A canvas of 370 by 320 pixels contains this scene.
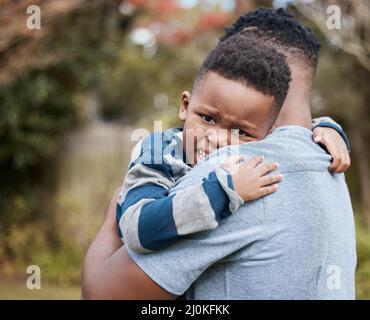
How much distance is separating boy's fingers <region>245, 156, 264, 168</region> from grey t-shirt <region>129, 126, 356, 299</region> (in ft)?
0.07

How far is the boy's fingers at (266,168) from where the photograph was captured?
1641 mm

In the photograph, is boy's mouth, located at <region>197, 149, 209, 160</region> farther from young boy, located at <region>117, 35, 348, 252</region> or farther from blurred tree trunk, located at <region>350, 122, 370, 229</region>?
blurred tree trunk, located at <region>350, 122, 370, 229</region>

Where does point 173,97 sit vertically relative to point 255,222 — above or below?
above

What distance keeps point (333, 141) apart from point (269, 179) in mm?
377

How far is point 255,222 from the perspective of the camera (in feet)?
5.31

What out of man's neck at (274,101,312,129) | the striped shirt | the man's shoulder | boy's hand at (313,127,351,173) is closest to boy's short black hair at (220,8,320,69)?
man's neck at (274,101,312,129)

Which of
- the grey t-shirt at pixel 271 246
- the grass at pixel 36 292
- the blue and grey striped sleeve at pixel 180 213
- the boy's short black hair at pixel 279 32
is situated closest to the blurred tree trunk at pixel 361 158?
the grass at pixel 36 292

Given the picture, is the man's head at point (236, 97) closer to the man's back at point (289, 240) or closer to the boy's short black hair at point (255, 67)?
the boy's short black hair at point (255, 67)

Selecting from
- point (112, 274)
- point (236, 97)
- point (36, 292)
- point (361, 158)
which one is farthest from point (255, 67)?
point (361, 158)

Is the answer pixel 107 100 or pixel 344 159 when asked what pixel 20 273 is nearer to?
pixel 107 100

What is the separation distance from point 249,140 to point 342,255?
413mm

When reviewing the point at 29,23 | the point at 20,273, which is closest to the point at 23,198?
the point at 20,273

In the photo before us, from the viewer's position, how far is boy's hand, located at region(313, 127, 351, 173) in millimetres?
1817

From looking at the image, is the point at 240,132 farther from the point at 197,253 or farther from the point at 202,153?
the point at 197,253
